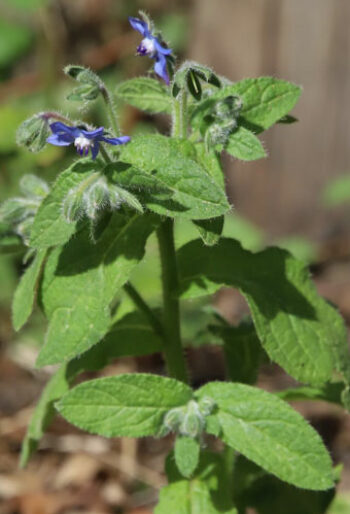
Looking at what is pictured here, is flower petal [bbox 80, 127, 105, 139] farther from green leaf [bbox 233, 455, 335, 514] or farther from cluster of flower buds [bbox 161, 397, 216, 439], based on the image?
green leaf [bbox 233, 455, 335, 514]

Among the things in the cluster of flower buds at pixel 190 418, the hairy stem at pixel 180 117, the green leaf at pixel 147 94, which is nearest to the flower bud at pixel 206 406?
the cluster of flower buds at pixel 190 418

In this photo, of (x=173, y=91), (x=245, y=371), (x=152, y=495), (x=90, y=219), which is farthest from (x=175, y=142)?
(x=152, y=495)

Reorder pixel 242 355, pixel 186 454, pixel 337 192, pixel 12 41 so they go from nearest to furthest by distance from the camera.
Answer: pixel 186 454 → pixel 242 355 → pixel 337 192 → pixel 12 41

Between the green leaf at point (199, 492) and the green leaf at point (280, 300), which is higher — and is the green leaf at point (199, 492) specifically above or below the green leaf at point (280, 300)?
below

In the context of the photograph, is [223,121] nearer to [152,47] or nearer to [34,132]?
[152,47]

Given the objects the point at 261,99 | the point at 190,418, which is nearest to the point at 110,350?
the point at 190,418

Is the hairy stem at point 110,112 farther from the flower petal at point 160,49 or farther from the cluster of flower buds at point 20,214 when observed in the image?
the cluster of flower buds at point 20,214
